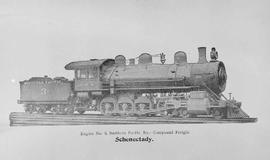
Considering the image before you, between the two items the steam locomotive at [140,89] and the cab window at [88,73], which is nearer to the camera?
the steam locomotive at [140,89]

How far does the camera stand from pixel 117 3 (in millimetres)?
2775

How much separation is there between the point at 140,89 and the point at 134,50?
291 millimetres

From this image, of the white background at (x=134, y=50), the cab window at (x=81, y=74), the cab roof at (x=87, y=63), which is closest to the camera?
the white background at (x=134, y=50)

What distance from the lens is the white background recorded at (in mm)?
2693

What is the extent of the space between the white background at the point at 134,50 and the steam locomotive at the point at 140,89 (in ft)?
0.23

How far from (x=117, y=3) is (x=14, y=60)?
83cm

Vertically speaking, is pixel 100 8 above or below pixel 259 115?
above

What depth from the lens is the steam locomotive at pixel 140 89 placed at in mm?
2740

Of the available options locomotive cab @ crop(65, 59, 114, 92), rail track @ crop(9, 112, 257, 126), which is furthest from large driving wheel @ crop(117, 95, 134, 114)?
locomotive cab @ crop(65, 59, 114, 92)

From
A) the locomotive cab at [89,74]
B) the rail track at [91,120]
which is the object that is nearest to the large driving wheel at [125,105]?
the rail track at [91,120]

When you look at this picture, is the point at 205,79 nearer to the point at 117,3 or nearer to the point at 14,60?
the point at 117,3

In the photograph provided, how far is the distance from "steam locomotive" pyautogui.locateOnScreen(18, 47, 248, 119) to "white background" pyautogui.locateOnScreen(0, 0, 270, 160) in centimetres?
7

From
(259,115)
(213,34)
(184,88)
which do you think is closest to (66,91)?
(184,88)

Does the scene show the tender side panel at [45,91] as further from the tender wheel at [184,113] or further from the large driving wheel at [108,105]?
the tender wheel at [184,113]
